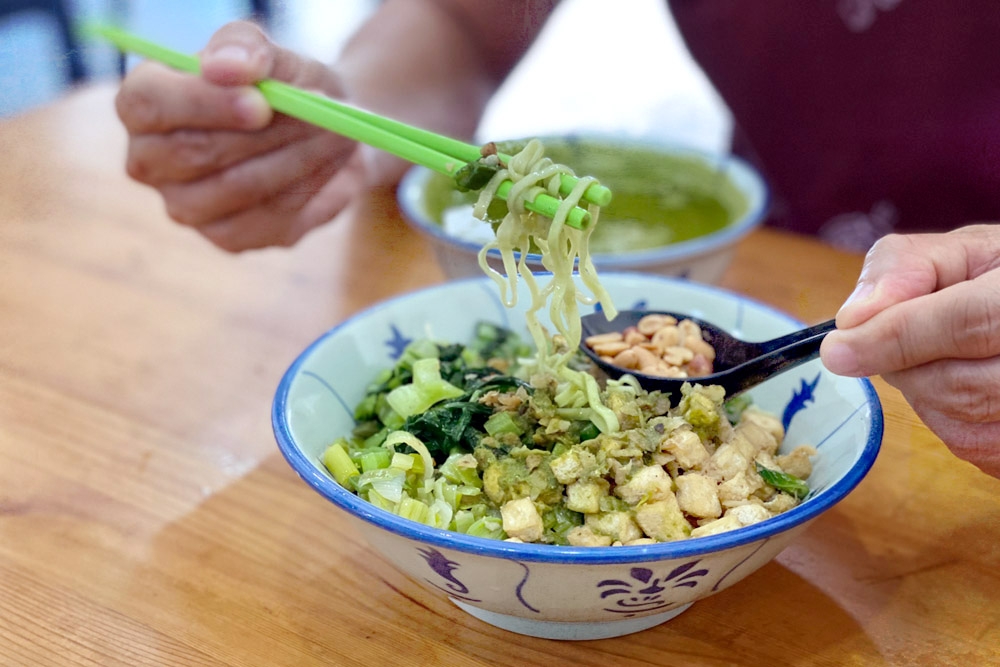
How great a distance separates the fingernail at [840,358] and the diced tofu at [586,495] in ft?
1.06

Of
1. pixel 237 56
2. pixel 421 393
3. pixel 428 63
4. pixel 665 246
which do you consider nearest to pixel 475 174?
pixel 421 393

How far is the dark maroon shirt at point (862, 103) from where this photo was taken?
2189 mm

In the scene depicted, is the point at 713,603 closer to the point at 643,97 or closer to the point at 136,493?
the point at 136,493

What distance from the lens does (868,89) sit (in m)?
2.32

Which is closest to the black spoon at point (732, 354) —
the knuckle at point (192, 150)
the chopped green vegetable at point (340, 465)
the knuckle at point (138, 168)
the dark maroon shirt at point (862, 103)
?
the chopped green vegetable at point (340, 465)

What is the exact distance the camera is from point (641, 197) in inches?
81.0

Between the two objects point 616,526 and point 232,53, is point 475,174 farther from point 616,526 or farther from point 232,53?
point 232,53

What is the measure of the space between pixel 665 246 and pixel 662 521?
37.7 inches

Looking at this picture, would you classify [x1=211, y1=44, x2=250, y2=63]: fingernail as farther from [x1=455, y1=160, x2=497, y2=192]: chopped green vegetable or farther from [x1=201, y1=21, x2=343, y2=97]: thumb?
[x1=455, y1=160, x2=497, y2=192]: chopped green vegetable

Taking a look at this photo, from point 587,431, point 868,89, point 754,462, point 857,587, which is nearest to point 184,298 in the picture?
point 587,431

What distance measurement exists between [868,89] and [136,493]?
2.06 m

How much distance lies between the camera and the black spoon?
1.17 metres

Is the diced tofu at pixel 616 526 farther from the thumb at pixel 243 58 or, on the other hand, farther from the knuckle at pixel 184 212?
the knuckle at pixel 184 212

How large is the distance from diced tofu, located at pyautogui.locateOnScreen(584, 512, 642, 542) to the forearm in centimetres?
141
